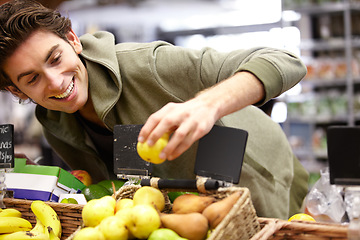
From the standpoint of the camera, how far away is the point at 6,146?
60.1 inches

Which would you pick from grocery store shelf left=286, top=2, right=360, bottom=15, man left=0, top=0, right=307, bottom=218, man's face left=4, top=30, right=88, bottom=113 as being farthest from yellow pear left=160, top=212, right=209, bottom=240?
grocery store shelf left=286, top=2, right=360, bottom=15

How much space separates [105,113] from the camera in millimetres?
1592

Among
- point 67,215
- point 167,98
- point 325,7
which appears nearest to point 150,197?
point 67,215

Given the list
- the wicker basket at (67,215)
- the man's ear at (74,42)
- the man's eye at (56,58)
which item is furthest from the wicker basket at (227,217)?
the man's ear at (74,42)

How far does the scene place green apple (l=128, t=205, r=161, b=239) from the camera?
98cm

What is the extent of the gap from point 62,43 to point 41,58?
0.12m

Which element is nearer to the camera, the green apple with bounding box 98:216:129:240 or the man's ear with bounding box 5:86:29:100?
the green apple with bounding box 98:216:129:240

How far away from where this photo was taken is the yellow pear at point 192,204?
3.41 ft

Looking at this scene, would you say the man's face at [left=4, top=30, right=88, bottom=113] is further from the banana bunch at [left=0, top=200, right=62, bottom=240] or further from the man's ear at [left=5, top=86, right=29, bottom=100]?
the banana bunch at [left=0, top=200, right=62, bottom=240]

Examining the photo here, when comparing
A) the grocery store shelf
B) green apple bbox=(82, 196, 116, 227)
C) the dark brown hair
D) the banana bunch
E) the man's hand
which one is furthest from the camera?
the grocery store shelf

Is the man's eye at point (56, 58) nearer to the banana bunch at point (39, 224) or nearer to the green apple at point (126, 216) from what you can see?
the banana bunch at point (39, 224)

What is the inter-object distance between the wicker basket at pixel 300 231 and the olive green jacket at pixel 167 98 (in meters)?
0.50

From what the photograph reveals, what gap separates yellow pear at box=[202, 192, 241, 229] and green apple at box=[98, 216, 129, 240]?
20 centimetres

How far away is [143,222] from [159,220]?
5cm
